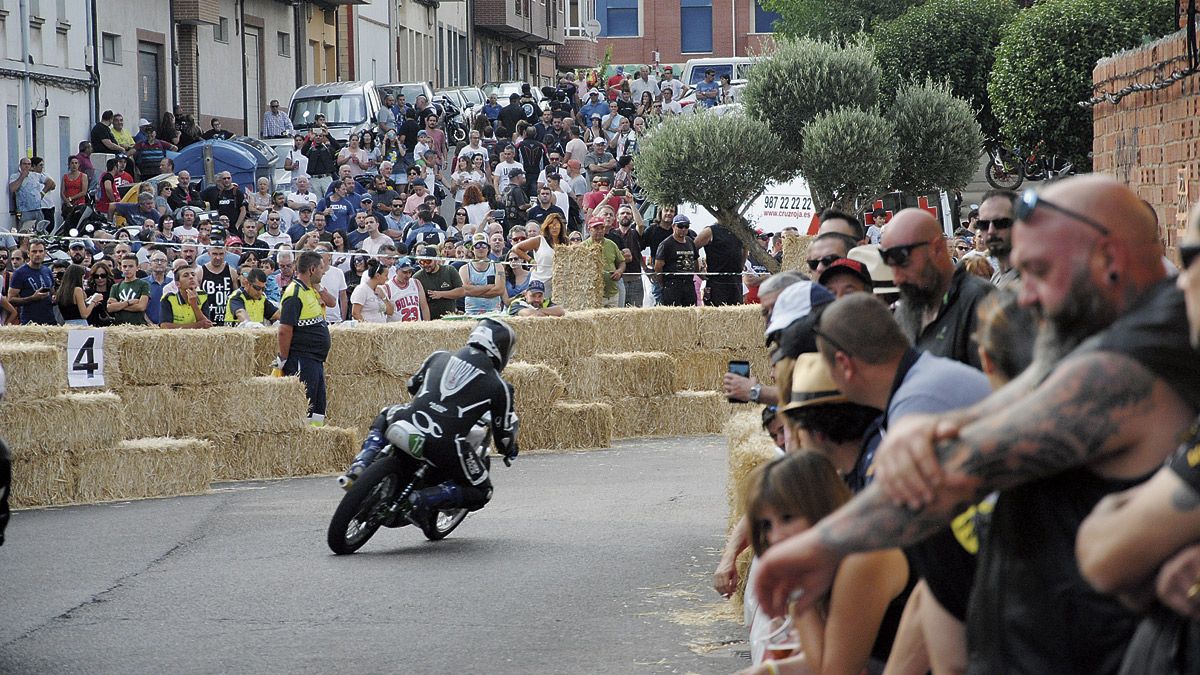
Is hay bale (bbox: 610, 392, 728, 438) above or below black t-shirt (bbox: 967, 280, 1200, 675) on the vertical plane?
below

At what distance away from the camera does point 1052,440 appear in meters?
2.46

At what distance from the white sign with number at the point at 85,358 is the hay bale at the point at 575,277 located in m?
6.09

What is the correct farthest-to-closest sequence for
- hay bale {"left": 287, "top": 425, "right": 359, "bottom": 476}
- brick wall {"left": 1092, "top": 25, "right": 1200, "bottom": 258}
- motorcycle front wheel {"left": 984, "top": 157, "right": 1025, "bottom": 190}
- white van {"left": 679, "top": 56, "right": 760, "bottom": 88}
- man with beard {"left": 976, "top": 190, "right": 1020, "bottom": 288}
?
white van {"left": 679, "top": 56, "right": 760, "bottom": 88} → motorcycle front wheel {"left": 984, "top": 157, "right": 1025, "bottom": 190} → hay bale {"left": 287, "top": 425, "right": 359, "bottom": 476} → brick wall {"left": 1092, "top": 25, "right": 1200, "bottom": 258} → man with beard {"left": 976, "top": 190, "right": 1020, "bottom": 288}

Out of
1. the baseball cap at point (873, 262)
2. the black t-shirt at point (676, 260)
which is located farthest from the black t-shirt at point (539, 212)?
the baseball cap at point (873, 262)

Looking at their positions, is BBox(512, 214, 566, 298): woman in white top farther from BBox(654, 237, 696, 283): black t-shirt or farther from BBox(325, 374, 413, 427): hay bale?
BBox(325, 374, 413, 427): hay bale

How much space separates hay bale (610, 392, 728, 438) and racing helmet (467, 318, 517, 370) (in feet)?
26.2

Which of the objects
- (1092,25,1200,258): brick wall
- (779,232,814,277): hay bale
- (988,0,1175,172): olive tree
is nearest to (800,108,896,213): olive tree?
(988,0,1175,172): olive tree

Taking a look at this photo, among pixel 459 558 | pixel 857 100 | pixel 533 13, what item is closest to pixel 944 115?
pixel 857 100

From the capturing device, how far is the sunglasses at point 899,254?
6324 millimetres

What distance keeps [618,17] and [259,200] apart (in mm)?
69554

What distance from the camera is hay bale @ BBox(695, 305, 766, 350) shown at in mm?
19875

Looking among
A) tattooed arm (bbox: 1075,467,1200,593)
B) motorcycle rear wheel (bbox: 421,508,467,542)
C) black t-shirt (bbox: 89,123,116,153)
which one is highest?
black t-shirt (bbox: 89,123,116,153)

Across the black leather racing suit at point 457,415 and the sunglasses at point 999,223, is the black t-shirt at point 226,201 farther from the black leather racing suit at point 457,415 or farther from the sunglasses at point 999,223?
the sunglasses at point 999,223

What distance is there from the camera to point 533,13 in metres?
76.1
